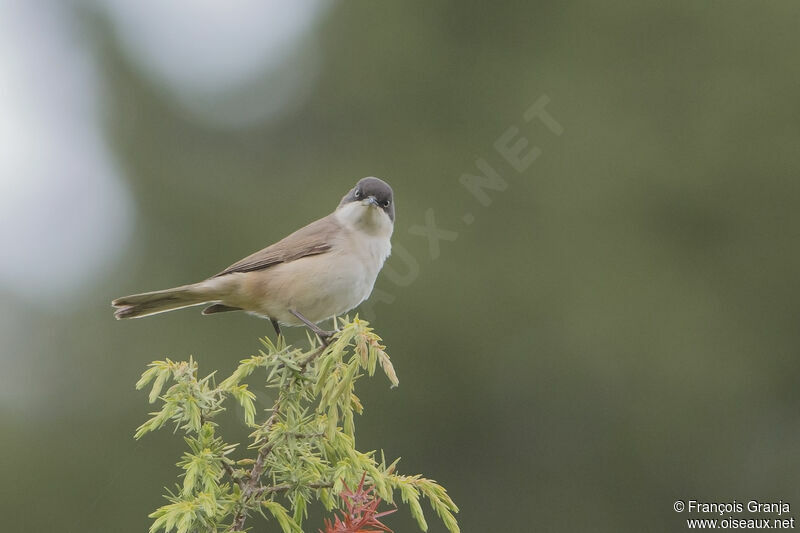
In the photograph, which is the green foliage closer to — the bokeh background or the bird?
the bird

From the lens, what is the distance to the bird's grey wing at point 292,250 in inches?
189

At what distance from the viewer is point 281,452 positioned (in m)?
2.87

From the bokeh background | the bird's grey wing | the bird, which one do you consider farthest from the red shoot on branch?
the bokeh background

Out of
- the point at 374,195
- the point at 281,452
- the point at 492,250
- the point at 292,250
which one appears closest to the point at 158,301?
the point at 292,250

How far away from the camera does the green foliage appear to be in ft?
8.79

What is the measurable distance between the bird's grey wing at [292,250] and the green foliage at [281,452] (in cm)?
169

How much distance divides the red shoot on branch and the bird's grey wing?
2.31m

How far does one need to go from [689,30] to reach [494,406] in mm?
6923

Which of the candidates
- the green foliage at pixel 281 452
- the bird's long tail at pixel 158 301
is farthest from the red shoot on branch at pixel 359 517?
the bird's long tail at pixel 158 301

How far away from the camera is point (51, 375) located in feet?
41.1

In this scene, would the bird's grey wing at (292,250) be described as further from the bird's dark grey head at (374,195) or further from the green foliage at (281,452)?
the green foliage at (281,452)

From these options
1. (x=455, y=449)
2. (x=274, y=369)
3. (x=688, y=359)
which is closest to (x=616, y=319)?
(x=688, y=359)

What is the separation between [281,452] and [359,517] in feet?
1.35

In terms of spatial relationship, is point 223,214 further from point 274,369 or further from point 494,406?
point 274,369
